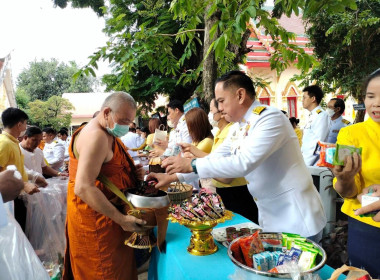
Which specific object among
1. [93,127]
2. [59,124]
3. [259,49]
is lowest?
[59,124]

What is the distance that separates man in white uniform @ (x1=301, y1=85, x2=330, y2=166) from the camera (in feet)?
14.3

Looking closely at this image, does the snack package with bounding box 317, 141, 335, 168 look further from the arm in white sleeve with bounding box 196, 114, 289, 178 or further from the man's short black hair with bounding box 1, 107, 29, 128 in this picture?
the man's short black hair with bounding box 1, 107, 29, 128

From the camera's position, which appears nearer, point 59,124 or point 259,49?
point 259,49

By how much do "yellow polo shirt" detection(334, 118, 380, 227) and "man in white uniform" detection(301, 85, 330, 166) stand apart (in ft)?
9.82

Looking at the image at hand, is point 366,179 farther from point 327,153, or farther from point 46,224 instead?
point 46,224

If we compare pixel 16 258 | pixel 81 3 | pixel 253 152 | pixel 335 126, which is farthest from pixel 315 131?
pixel 81 3

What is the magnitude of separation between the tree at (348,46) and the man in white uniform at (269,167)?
8.14 meters

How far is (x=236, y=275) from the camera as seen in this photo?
3.61 feet

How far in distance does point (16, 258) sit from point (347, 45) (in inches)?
435

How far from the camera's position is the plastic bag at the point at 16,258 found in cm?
156

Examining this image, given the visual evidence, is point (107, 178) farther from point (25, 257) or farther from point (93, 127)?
point (25, 257)

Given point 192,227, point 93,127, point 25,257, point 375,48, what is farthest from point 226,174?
point 375,48

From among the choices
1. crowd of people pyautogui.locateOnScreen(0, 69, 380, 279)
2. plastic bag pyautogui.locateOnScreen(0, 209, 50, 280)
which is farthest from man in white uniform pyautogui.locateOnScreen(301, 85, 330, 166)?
plastic bag pyautogui.locateOnScreen(0, 209, 50, 280)

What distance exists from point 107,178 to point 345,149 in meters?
1.54
